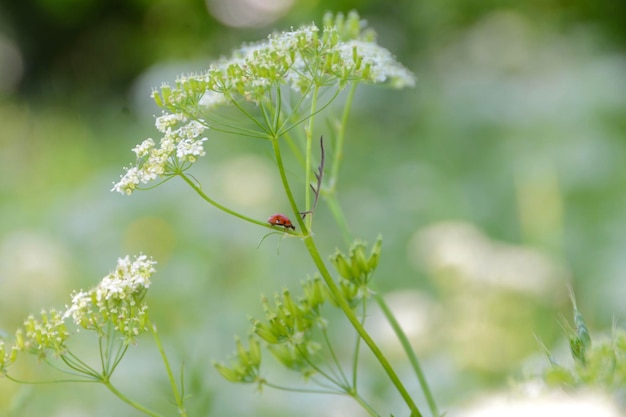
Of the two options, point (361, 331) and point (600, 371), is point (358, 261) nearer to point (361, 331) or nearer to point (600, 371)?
point (361, 331)

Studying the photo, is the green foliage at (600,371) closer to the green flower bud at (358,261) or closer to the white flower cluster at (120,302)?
the green flower bud at (358,261)

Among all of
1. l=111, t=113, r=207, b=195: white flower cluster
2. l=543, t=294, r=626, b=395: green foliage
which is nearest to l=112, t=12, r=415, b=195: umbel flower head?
l=111, t=113, r=207, b=195: white flower cluster

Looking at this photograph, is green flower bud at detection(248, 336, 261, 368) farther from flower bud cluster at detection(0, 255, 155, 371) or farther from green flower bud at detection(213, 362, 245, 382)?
flower bud cluster at detection(0, 255, 155, 371)

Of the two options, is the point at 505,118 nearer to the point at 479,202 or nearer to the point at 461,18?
the point at 479,202

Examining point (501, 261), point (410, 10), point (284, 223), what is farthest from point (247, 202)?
point (410, 10)

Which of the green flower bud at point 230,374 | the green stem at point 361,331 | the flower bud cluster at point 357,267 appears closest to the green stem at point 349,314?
the green stem at point 361,331

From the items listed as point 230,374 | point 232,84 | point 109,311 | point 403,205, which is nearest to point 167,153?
point 232,84

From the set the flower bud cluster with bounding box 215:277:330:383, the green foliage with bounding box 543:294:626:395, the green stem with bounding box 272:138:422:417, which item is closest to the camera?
the green foliage with bounding box 543:294:626:395
